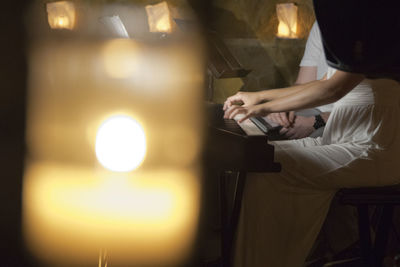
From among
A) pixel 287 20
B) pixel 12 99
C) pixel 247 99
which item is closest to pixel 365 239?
pixel 247 99

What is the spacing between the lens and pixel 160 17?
4.36 meters

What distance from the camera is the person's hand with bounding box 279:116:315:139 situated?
2873mm

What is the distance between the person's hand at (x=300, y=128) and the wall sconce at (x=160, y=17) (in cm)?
193

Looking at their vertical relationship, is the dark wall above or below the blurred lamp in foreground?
above

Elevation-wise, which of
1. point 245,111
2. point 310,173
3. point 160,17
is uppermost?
point 160,17

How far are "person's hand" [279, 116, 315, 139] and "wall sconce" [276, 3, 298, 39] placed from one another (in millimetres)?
1820

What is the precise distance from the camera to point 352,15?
79cm

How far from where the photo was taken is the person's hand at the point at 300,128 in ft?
9.43

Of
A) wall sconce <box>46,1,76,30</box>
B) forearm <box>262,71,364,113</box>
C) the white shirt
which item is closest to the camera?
forearm <box>262,71,364,113</box>

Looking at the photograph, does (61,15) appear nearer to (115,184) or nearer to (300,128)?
(300,128)

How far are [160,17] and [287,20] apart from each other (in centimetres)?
126

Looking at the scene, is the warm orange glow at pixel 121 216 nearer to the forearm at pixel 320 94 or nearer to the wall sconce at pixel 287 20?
the forearm at pixel 320 94

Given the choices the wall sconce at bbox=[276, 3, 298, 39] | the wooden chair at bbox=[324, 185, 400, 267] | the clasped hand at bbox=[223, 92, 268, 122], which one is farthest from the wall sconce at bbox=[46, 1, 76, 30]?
the wooden chair at bbox=[324, 185, 400, 267]

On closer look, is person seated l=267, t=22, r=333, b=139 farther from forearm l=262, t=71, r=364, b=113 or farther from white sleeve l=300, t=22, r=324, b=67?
forearm l=262, t=71, r=364, b=113
